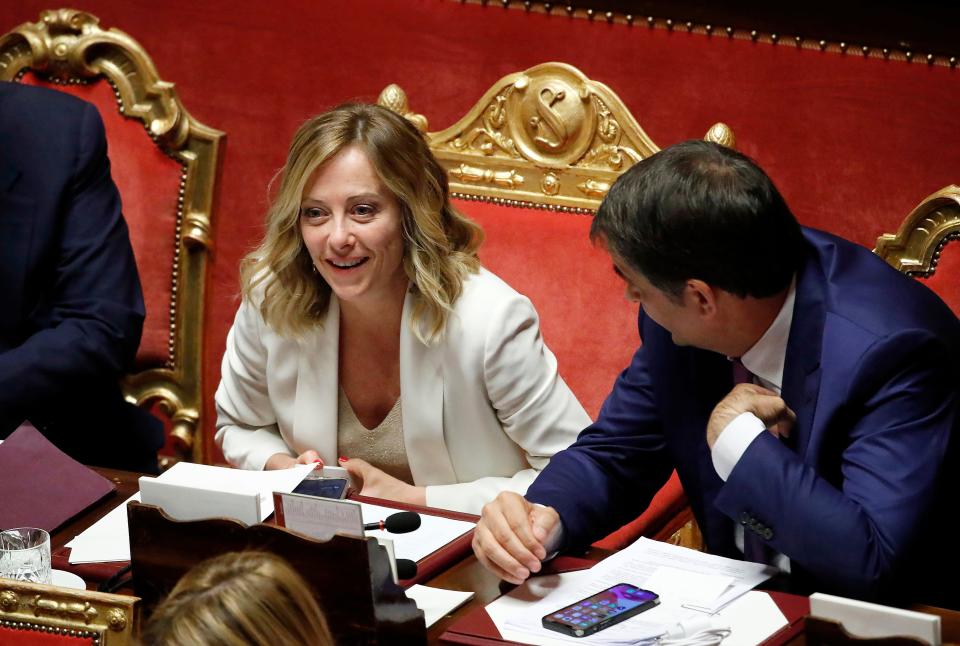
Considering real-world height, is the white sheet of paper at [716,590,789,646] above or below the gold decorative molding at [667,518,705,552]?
above

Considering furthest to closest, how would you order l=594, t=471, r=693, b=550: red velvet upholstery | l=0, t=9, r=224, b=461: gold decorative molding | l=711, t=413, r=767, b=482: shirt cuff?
l=0, t=9, r=224, b=461: gold decorative molding < l=594, t=471, r=693, b=550: red velvet upholstery < l=711, t=413, r=767, b=482: shirt cuff

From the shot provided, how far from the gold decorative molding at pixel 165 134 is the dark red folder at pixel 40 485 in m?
1.16

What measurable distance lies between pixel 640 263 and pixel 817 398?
31 centimetres

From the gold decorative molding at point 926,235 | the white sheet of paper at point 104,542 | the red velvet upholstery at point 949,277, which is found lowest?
the white sheet of paper at point 104,542

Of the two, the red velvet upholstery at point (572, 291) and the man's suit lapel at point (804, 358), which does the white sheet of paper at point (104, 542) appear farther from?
the red velvet upholstery at point (572, 291)

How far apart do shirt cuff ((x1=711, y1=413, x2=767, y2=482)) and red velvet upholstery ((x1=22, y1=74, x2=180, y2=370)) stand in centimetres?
181

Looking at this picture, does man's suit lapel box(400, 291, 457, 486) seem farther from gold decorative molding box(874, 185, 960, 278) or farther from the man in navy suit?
gold decorative molding box(874, 185, 960, 278)

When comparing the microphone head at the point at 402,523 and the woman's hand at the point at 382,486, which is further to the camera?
the woman's hand at the point at 382,486

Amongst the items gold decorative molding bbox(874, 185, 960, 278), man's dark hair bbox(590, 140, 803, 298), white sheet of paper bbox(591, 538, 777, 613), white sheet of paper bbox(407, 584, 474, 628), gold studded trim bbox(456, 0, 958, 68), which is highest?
gold studded trim bbox(456, 0, 958, 68)

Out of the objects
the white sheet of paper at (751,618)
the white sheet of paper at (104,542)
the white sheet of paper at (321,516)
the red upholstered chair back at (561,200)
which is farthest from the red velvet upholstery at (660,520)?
the white sheet of paper at (321,516)

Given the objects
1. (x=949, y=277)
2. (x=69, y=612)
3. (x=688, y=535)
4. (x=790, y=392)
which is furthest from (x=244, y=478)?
(x=949, y=277)

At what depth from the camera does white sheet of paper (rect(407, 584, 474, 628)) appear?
163 centimetres

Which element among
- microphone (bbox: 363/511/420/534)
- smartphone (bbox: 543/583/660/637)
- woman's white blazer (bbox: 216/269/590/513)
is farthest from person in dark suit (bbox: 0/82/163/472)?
smartphone (bbox: 543/583/660/637)

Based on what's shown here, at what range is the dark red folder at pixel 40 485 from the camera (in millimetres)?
1954
